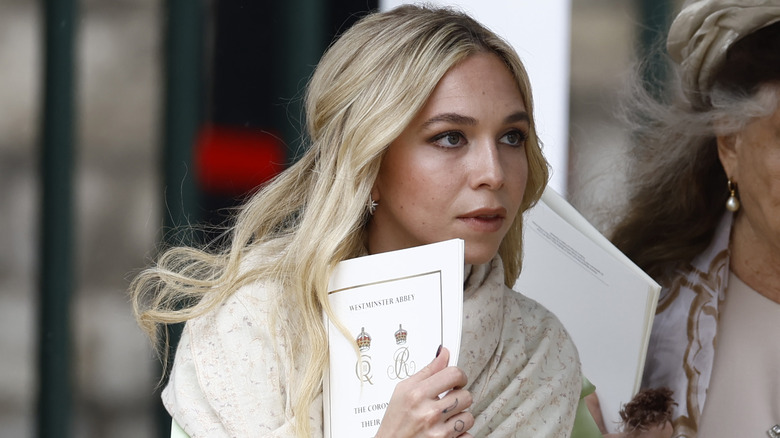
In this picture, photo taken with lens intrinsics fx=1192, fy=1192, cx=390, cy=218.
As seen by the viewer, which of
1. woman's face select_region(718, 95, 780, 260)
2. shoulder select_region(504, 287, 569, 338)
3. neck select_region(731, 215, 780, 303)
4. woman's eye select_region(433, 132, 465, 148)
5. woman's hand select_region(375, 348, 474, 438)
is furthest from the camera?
neck select_region(731, 215, 780, 303)

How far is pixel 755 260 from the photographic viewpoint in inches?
119

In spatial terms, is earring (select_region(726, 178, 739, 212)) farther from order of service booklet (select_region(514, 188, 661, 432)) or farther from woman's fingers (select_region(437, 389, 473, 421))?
woman's fingers (select_region(437, 389, 473, 421))

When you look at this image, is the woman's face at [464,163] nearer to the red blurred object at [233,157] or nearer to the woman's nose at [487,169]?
the woman's nose at [487,169]

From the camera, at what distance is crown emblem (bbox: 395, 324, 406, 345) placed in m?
2.19

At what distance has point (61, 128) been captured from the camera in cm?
396

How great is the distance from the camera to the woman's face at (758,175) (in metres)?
2.83

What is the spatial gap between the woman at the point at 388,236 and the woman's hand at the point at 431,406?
25 centimetres

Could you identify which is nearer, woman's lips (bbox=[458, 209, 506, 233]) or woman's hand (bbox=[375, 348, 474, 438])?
woman's hand (bbox=[375, 348, 474, 438])

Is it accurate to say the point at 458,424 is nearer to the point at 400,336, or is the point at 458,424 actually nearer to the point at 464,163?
the point at 400,336

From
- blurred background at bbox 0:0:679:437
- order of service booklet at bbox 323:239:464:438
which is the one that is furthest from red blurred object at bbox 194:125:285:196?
order of service booklet at bbox 323:239:464:438

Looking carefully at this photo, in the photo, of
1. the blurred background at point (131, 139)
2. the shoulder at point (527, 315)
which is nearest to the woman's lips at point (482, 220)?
the shoulder at point (527, 315)

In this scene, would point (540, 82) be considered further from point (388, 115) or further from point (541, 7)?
point (388, 115)

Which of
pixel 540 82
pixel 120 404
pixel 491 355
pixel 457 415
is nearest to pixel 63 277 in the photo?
pixel 120 404

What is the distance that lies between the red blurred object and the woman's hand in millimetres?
2012
